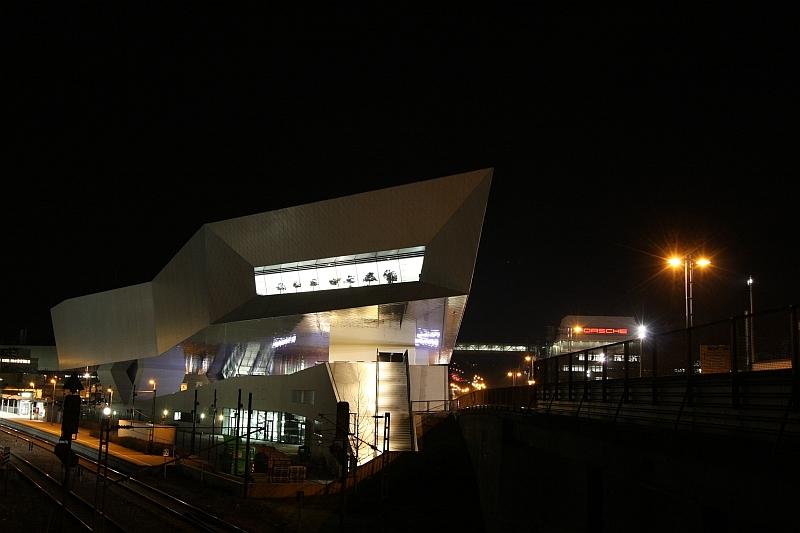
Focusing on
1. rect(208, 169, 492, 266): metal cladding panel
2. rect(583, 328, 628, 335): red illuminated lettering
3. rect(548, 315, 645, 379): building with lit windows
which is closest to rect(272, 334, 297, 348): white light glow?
rect(208, 169, 492, 266): metal cladding panel

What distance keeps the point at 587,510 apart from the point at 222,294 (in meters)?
29.3

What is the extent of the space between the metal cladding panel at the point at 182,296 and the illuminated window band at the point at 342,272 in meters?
4.53

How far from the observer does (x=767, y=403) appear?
26.1ft

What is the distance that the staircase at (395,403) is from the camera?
98.5ft

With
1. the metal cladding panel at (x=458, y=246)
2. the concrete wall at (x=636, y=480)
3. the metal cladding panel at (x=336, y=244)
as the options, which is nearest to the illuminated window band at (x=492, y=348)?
the metal cladding panel at (x=336, y=244)

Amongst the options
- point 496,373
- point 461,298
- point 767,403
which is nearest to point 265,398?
point 461,298

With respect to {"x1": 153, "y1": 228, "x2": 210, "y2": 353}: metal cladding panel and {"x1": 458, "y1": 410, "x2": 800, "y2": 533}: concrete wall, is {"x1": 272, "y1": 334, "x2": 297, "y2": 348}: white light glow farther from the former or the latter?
{"x1": 458, "y1": 410, "x2": 800, "y2": 533}: concrete wall

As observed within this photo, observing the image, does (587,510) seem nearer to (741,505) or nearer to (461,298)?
(741,505)

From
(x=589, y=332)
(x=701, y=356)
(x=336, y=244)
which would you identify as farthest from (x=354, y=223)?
(x=589, y=332)

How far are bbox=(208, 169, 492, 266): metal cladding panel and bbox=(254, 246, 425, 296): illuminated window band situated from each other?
0.50m

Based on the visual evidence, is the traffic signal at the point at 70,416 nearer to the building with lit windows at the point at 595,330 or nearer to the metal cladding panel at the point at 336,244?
the metal cladding panel at the point at 336,244

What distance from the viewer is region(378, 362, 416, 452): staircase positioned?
Answer: 30.0 m

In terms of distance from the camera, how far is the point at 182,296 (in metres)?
42.0

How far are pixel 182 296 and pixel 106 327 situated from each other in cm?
1863
